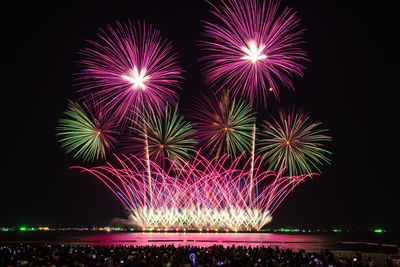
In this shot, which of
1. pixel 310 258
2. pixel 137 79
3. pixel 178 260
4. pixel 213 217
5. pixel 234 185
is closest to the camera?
pixel 178 260

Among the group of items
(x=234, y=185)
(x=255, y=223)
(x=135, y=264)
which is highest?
(x=234, y=185)

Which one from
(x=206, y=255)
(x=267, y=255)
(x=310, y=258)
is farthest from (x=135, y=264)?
(x=310, y=258)

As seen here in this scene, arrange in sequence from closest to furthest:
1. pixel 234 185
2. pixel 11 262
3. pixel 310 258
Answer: pixel 11 262, pixel 310 258, pixel 234 185

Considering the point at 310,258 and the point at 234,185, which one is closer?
the point at 310,258

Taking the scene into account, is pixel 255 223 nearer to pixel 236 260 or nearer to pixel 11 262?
pixel 236 260

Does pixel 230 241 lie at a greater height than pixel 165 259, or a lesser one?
greater

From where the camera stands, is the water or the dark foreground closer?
the dark foreground

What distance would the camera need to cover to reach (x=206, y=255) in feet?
85.8

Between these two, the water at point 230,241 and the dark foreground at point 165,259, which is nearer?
the dark foreground at point 165,259

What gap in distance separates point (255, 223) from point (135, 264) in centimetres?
4279

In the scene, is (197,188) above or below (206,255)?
above

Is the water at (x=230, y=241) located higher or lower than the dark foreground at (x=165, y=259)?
higher

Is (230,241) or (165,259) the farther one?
(230,241)

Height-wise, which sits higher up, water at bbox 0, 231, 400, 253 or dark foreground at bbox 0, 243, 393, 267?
water at bbox 0, 231, 400, 253
